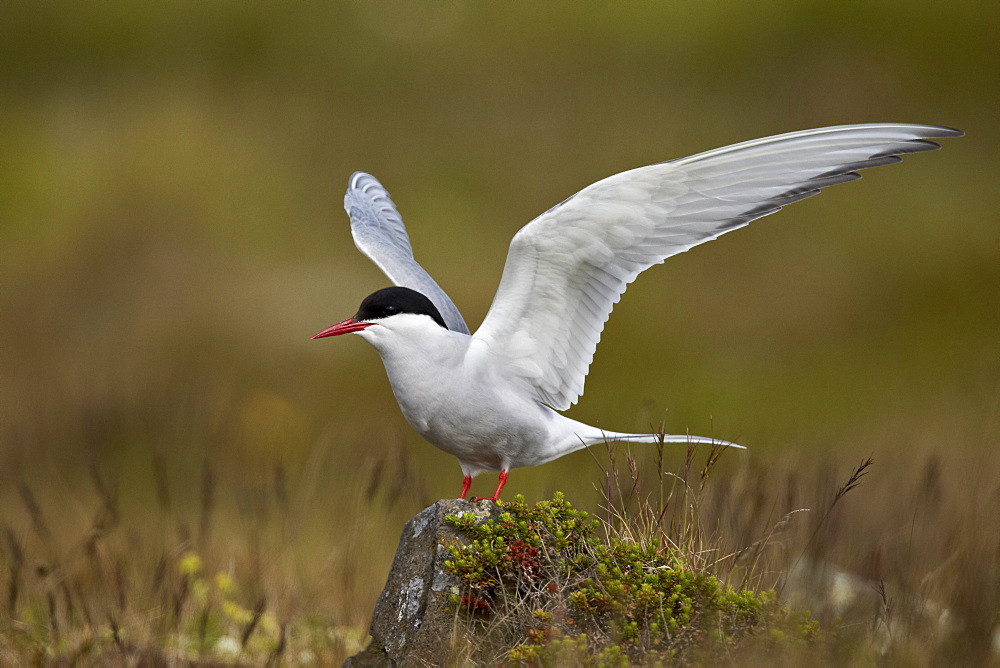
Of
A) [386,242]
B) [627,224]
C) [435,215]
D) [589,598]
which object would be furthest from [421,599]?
[435,215]

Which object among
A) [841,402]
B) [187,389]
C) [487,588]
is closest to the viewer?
[487,588]

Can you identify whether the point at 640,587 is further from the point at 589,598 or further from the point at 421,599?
the point at 421,599

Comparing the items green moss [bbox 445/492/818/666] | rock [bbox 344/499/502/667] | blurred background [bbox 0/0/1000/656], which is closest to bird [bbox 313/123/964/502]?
rock [bbox 344/499/502/667]

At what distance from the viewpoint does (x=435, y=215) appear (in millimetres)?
14039

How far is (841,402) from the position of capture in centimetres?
1184

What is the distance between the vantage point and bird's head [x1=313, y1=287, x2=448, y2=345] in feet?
12.3

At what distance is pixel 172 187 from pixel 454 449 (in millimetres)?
10733

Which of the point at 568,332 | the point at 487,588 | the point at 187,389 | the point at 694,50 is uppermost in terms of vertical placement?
the point at 694,50

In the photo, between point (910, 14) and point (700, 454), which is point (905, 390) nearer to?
point (700, 454)

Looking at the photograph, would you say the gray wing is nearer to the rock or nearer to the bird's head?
the bird's head

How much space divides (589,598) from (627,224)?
1444 millimetres

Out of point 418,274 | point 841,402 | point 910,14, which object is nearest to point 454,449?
point 418,274

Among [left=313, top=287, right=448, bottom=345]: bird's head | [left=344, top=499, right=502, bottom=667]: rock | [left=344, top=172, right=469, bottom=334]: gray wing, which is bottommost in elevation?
[left=344, top=499, right=502, bottom=667]: rock

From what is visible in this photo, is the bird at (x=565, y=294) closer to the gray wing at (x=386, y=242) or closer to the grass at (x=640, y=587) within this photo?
the grass at (x=640, y=587)
